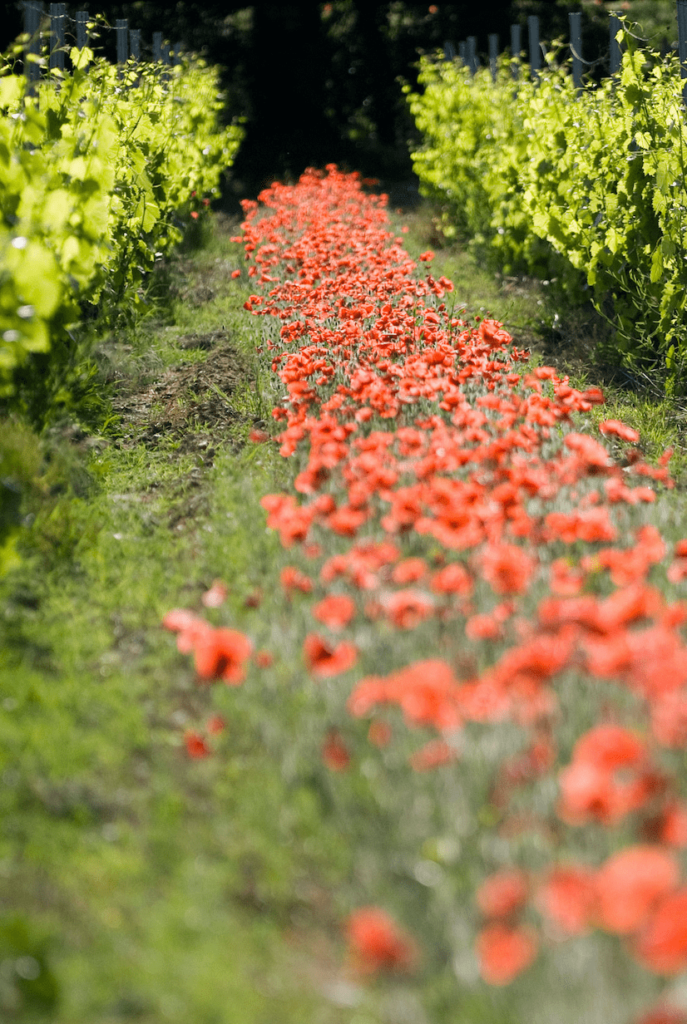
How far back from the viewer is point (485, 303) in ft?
24.2

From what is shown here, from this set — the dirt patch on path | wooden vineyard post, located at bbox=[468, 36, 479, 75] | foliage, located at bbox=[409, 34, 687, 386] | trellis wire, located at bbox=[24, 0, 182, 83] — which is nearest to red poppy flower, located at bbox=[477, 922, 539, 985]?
the dirt patch on path

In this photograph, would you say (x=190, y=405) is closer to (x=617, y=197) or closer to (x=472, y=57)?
(x=617, y=197)

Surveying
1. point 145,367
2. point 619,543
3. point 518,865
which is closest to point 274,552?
point 619,543

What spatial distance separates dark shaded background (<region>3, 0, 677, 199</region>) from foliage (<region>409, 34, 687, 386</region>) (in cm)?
1102

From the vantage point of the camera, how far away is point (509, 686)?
6.59 ft

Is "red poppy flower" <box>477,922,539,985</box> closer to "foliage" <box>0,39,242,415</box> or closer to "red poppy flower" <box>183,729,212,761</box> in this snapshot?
"red poppy flower" <box>183,729,212,761</box>

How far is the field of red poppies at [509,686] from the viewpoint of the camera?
62.8 inches

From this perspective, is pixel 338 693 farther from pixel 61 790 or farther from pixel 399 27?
pixel 399 27

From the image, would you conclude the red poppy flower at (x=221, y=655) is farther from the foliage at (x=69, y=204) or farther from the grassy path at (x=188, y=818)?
the foliage at (x=69, y=204)

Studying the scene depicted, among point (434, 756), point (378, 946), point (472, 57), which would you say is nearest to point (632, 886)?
point (378, 946)

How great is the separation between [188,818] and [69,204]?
248 centimetres

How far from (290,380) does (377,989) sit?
2.57m

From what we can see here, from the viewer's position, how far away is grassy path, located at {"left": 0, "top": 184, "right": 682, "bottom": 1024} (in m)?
1.81

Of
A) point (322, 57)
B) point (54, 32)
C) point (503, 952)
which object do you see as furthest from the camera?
point (322, 57)
